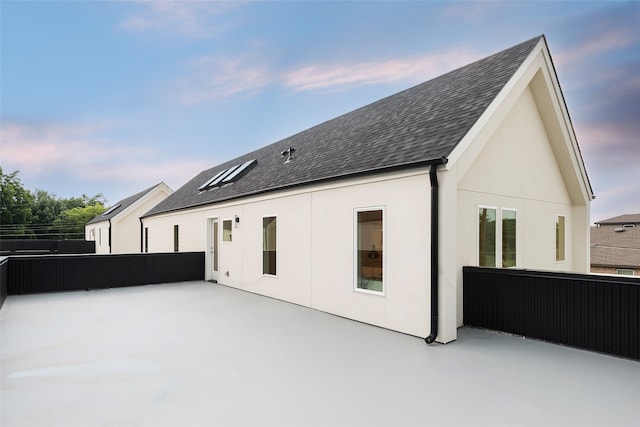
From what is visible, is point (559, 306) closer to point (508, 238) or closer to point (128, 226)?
point (508, 238)

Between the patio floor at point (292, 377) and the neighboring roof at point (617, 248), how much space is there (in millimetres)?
20209

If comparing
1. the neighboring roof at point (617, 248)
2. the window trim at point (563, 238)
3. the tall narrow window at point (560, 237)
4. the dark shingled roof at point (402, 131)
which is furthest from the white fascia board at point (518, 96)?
the neighboring roof at point (617, 248)

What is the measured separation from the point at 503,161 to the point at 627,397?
4.48m

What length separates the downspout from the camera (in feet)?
15.8

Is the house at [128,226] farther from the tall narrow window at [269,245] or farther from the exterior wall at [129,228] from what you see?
the tall narrow window at [269,245]

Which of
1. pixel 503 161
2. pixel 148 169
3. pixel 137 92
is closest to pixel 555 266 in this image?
pixel 503 161

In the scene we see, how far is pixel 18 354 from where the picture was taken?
4.48 metres

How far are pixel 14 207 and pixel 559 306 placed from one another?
175ft

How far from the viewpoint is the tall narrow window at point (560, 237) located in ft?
27.1

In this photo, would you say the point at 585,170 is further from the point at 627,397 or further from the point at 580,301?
the point at 627,397

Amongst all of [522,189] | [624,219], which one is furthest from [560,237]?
[624,219]

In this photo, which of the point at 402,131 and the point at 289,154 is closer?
the point at 402,131

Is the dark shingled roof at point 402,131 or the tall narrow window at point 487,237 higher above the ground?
the dark shingled roof at point 402,131

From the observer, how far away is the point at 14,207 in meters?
39.7
